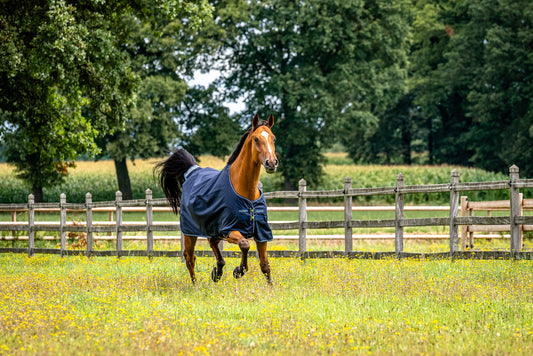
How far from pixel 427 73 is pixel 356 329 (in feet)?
182

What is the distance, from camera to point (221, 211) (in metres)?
9.36

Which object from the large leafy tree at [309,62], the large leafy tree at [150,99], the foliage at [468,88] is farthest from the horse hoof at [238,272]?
the foliage at [468,88]

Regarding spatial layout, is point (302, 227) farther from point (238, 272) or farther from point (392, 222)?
point (238, 272)

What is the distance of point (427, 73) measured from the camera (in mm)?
59219

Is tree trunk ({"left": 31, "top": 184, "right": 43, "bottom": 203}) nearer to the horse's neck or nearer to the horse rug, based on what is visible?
the horse rug

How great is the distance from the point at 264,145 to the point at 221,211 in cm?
131

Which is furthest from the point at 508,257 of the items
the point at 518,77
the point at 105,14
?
the point at 518,77

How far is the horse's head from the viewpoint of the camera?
831 centimetres

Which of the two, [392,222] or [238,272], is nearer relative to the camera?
[238,272]

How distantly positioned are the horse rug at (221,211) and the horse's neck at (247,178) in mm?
76

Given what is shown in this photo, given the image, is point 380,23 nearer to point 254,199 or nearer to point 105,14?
point 105,14

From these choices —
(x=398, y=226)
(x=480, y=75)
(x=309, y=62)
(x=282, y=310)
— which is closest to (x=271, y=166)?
(x=282, y=310)

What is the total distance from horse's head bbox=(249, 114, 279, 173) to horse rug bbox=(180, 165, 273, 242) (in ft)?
2.24

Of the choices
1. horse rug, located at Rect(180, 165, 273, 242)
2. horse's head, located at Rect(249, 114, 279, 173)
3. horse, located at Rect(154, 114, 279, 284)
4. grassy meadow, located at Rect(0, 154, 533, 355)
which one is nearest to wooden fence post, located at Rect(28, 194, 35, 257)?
grassy meadow, located at Rect(0, 154, 533, 355)
